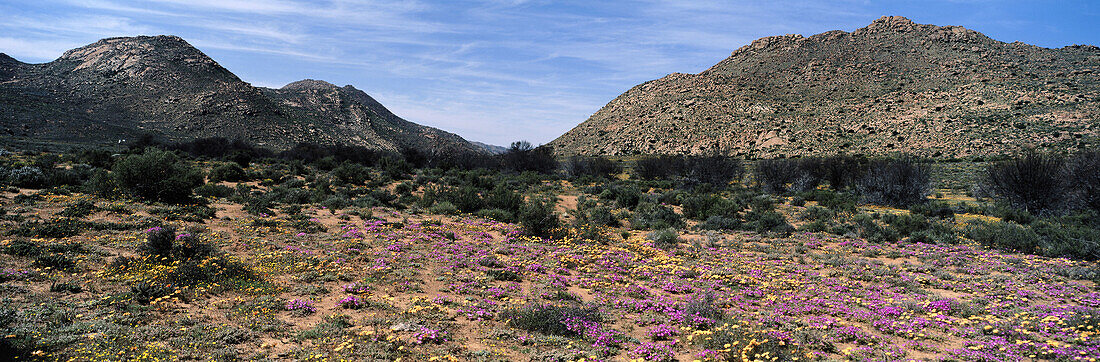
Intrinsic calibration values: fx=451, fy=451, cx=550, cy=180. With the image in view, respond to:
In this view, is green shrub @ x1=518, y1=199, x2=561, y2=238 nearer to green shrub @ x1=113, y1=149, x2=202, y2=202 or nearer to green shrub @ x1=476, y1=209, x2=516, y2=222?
green shrub @ x1=476, y1=209, x2=516, y2=222

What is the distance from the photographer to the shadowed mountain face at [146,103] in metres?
48.9

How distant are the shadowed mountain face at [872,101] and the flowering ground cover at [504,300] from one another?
3844 centimetres

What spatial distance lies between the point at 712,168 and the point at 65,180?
109 ft

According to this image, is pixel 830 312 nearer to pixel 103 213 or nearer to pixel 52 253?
pixel 52 253

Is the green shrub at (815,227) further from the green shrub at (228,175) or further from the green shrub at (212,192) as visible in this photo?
the green shrub at (228,175)

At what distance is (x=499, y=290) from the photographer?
852cm

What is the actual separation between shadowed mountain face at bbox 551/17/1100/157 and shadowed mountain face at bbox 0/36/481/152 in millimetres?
35157

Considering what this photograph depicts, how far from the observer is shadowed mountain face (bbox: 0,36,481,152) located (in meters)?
48.9

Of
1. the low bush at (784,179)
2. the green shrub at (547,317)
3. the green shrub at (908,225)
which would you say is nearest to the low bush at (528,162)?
the low bush at (784,179)

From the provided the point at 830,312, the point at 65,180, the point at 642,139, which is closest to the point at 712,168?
the point at 830,312

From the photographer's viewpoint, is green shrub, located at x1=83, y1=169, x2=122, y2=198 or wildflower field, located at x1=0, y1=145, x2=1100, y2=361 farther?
green shrub, located at x1=83, y1=169, x2=122, y2=198

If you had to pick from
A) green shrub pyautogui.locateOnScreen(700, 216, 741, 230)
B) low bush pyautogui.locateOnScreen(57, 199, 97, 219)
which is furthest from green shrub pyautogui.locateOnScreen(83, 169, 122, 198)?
green shrub pyautogui.locateOnScreen(700, 216, 741, 230)

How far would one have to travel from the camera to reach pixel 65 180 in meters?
16.0

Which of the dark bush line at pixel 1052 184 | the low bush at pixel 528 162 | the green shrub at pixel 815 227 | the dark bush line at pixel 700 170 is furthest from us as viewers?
the low bush at pixel 528 162
